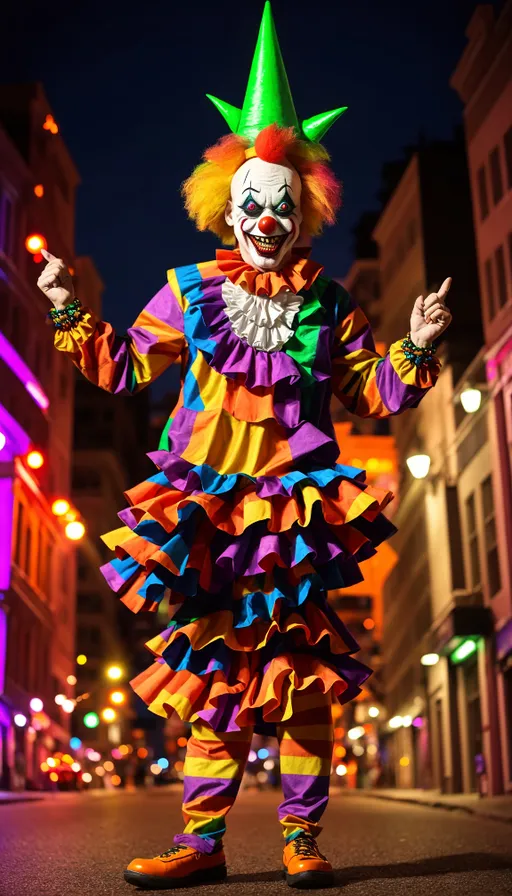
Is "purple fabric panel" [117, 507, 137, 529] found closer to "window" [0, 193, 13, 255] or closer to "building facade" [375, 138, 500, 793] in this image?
"building facade" [375, 138, 500, 793]

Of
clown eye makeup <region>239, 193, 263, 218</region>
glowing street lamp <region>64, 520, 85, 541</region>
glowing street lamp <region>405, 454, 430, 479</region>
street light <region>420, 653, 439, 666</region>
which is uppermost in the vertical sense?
glowing street lamp <region>64, 520, 85, 541</region>

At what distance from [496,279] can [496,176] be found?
83.9 inches

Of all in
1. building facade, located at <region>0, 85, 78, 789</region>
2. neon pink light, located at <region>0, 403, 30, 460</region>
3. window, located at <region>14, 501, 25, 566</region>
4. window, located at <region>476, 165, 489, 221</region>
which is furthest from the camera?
window, located at <region>14, 501, 25, 566</region>

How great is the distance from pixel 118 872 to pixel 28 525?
124ft

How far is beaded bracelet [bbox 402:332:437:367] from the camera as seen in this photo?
4961 millimetres

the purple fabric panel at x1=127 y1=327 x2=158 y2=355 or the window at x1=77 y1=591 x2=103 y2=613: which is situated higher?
the window at x1=77 y1=591 x2=103 y2=613

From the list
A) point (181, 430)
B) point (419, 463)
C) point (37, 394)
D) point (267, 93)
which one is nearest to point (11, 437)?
point (37, 394)

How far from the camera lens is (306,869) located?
4.11 metres

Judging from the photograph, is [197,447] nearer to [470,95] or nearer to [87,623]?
[470,95]

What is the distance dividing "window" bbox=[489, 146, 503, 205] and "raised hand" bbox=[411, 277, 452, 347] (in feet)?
69.9

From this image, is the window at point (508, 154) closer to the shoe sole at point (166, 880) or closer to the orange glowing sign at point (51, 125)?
the shoe sole at point (166, 880)

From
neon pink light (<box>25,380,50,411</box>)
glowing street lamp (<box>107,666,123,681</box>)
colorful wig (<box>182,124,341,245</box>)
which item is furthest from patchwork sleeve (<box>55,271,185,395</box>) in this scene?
neon pink light (<box>25,380,50,411</box>)

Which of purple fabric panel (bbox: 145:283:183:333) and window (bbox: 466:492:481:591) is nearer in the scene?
purple fabric panel (bbox: 145:283:183:333)

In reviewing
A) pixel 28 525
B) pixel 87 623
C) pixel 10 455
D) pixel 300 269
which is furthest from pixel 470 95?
pixel 87 623
